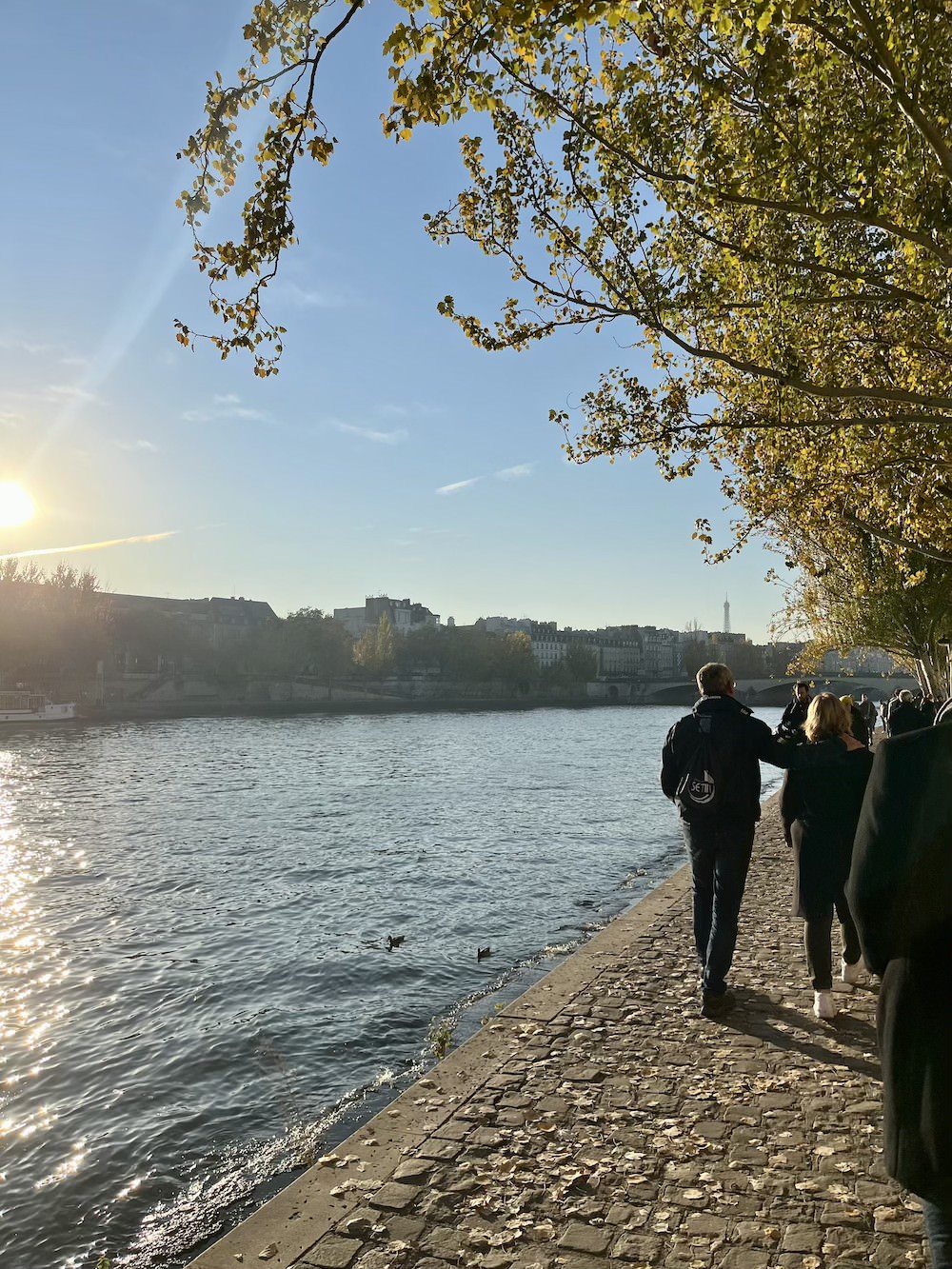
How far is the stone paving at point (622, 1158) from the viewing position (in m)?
4.14

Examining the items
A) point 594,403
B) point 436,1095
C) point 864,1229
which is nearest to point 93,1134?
point 436,1095

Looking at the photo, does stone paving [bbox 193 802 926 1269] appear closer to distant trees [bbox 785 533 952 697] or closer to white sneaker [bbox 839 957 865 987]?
white sneaker [bbox 839 957 865 987]

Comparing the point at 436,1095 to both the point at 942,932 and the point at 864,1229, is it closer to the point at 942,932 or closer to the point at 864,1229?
the point at 864,1229

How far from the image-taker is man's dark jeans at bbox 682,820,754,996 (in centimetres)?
710

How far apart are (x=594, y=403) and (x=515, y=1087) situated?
805 cm

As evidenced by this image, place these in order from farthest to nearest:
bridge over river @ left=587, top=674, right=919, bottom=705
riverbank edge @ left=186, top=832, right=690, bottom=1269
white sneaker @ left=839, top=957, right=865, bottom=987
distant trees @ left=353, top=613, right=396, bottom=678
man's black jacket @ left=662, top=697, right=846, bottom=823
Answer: distant trees @ left=353, top=613, right=396, bottom=678 → bridge over river @ left=587, top=674, right=919, bottom=705 → white sneaker @ left=839, top=957, right=865, bottom=987 → man's black jacket @ left=662, top=697, right=846, bottom=823 → riverbank edge @ left=186, top=832, right=690, bottom=1269

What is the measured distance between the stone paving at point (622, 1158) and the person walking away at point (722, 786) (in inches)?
21.0

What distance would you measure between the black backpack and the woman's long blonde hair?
2.40ft

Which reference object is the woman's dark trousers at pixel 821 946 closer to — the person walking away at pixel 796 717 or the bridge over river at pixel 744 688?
the person walking away at pixel 796 717

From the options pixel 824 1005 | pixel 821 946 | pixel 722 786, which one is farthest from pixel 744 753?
pixel 824 1005

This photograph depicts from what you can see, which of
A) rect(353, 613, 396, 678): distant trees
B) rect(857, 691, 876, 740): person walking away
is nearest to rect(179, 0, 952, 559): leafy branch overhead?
rect(857, 691, 876, 740): person walking away

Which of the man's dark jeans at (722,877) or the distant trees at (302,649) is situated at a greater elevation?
the distant trees at (302,649)

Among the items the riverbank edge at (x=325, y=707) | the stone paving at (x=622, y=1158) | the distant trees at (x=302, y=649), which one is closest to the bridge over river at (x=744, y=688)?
the riverbank edge at (x=325, y=707)

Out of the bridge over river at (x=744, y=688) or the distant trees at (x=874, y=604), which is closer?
the distant trees at (x=874, y=604)
